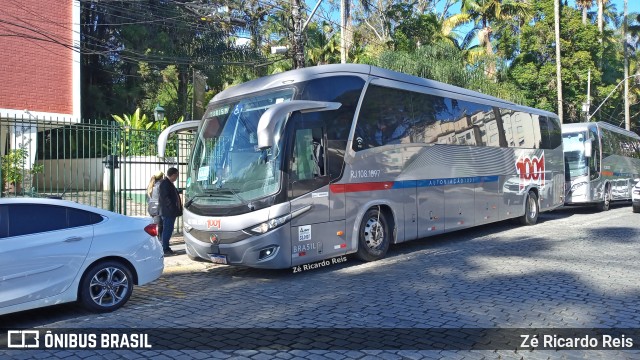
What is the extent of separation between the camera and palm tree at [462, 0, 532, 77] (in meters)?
33.3

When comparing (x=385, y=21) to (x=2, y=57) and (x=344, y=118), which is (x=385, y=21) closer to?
(x=2, y=57)

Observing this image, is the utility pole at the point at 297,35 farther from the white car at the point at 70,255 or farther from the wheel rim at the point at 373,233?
the white car at the point at 70,255

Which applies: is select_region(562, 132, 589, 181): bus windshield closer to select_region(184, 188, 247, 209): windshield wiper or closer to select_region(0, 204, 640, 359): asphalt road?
select_region(0, 204, 640, 359): asphalt road

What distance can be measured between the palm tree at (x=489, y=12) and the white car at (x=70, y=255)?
1206 inches

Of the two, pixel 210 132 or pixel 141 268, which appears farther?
pixel 210 132

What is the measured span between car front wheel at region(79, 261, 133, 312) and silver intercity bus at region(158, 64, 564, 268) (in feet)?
6.16

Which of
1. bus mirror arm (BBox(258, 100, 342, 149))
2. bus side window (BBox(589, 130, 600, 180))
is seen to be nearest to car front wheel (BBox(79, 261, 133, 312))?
bus mirror arm (BBox(258, 100, 342, 149))

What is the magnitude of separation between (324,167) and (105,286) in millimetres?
3946

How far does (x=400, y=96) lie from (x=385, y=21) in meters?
24.2

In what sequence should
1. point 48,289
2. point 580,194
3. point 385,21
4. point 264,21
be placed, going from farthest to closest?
point 385,21 < point 264,21 < point 580,194 < point 48,289

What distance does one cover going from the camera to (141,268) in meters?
7.10

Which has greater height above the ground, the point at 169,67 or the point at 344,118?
the point at 169,67

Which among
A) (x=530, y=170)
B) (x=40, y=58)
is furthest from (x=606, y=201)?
(x=40, y=58)

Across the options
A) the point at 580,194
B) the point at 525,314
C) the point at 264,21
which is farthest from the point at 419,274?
the point at 264,21
